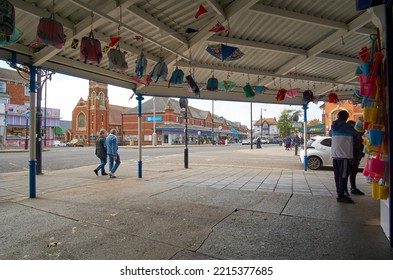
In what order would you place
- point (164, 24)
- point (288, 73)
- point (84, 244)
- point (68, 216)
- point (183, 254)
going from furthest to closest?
point (288, 73), point (164, 24), point (68, 216), point (84, 244), point (183, 254)

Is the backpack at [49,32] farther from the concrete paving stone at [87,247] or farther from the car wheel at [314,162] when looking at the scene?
the car wheel at [314,162]

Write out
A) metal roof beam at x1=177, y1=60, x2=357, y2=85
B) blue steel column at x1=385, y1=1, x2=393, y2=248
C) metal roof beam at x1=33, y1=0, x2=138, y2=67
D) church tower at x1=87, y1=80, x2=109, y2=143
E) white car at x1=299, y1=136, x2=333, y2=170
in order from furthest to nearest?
church tower at x1=87, y1=80, x2=109, y2=143 < white car at x1=299, y1=136, x2=333, y2=170 < metal roof beam at x1=177, y1=60, x2=357, y2=85 < metal roof beam at x1=33, y1=0, x2=138, y2=67 < blue steel column at x1=385, y1=1, x2=393, y2=248

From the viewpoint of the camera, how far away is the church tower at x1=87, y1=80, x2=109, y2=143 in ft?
171

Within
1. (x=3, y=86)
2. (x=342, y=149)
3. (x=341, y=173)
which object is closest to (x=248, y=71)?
(x=342, y=149)

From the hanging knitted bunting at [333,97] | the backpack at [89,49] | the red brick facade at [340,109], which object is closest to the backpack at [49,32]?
the backpack at [89,49]

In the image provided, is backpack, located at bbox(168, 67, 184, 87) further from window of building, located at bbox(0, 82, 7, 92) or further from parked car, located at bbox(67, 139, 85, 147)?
parked car, located at bbox(67, 139, 85, 147)

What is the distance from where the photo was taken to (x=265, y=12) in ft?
14.7

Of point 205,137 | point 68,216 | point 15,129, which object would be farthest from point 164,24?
point 205,137

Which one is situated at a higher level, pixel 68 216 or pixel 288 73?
pixel 288 73

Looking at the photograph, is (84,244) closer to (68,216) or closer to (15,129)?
(68,216)

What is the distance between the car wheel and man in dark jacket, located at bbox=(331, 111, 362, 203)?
6.48 m

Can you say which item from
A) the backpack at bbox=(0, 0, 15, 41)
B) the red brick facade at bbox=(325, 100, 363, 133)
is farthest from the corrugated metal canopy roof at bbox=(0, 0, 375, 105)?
the red brick facade at bbox=(325, 100, 363, 133)

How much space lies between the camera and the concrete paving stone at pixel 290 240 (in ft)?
8.89
